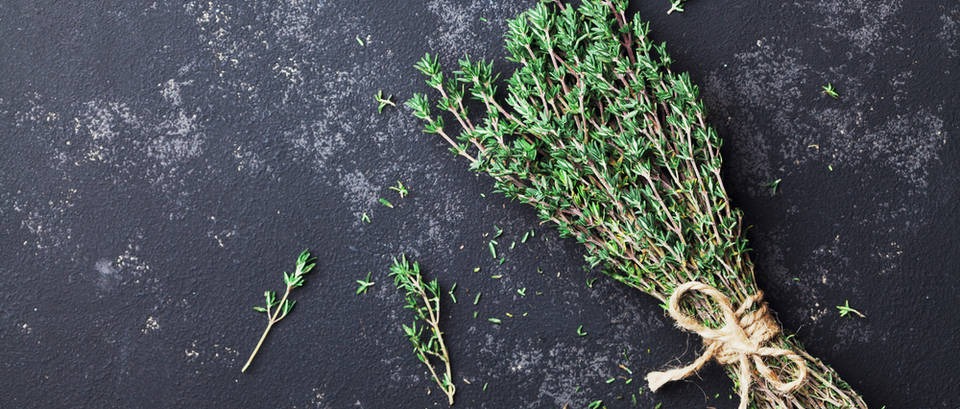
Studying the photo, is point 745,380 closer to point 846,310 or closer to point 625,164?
point 846,310

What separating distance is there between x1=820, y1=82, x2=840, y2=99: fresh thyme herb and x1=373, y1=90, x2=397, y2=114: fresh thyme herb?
4.09ft

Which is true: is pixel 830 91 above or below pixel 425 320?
above

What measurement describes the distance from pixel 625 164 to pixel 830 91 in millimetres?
696

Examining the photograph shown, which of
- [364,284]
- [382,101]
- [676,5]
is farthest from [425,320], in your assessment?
[676,5]

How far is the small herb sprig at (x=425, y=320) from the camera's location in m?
2.34

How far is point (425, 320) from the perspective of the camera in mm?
2383

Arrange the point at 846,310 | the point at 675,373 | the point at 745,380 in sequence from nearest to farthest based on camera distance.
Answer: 1. the point at 745,380
2. the point at 675,373
3. the point at 846,310

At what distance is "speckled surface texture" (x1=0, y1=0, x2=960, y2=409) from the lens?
2.35 metres

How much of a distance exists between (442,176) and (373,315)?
45 centimetres

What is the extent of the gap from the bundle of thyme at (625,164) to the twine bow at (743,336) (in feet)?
0.04

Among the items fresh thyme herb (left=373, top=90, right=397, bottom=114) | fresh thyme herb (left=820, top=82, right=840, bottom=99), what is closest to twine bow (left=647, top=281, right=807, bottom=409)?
fresh thyme herb (left=820, top=82, right=840, bottom=99)

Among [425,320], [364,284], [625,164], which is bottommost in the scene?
[425,320]

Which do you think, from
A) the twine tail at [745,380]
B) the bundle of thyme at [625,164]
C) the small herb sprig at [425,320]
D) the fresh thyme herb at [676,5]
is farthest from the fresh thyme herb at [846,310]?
the small herb sprig at [425,320]

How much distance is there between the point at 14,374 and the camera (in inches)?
95.3
